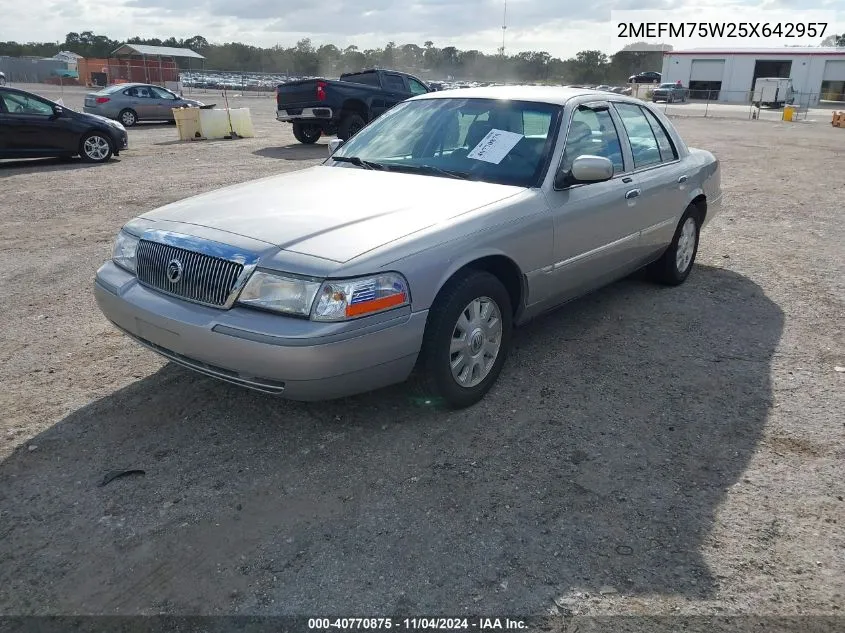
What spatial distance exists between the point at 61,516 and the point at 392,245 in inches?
71.9

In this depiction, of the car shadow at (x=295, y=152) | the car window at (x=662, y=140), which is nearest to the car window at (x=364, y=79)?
the car shadow at (x=295, y=152)

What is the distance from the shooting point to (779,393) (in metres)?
4.00

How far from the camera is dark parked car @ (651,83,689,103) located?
50.3 m

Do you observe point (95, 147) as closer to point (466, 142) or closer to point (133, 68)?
point (466, 142)

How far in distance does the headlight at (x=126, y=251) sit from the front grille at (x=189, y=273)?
15cm

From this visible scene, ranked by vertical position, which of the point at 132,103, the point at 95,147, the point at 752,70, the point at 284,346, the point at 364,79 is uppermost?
the point at 752,70

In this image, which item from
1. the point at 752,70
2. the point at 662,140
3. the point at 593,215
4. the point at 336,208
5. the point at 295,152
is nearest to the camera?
the point at 336,208

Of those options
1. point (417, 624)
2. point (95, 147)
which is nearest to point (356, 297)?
point (417, 624)

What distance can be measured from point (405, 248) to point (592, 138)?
6.53 ft

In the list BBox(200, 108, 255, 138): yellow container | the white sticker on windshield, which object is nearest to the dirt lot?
the white sticker on windshield

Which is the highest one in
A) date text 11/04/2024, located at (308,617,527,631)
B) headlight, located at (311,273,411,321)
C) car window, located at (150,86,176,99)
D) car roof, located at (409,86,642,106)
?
car window, located at (150,86,176,99)

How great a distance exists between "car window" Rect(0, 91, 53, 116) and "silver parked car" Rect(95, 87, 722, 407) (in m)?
10.2

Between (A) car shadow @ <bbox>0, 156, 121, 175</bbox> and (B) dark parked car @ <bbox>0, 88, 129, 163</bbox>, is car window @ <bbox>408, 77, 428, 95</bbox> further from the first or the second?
(A) car shadow @ <bbox>0, 156, 121, 175</bbox>

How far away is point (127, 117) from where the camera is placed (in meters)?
21.7
